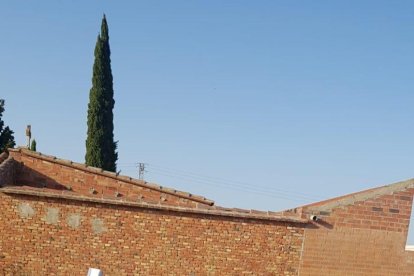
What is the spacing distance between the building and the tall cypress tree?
18.1 m

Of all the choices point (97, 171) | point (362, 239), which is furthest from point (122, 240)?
point (362, 239)

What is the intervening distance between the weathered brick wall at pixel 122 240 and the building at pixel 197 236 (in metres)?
0.02

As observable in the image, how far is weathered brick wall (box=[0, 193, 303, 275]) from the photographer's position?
8.08 meters

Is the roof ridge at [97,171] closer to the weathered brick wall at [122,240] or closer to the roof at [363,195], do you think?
the weathered brick wall at [122,240]

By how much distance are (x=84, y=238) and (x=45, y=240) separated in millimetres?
777

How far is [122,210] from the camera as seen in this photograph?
8.17 m

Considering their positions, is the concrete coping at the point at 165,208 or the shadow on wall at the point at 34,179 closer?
the concrete coping at the point at 165,208

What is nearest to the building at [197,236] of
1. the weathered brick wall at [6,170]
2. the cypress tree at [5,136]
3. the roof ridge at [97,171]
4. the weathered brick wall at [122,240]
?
the weathered brick wall at [122,240]

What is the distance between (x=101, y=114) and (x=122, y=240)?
19667 mm

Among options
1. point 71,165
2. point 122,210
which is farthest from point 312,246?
point 71,165

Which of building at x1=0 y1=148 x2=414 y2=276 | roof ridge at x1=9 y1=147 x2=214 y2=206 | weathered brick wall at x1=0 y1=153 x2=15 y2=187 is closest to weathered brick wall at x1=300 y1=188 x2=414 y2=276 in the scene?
building at x1=0 y1=148 x2=414 y2=276

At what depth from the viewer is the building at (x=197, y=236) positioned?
8.09 metres

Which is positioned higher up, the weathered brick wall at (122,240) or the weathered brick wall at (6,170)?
the weathered brick wall at (6,170)

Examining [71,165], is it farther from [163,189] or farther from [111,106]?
[111,106]
